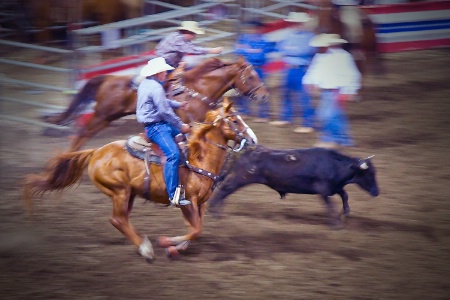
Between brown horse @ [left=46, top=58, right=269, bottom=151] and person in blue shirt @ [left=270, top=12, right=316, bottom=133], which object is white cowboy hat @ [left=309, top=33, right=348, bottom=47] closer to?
person in blue shirt @ [left=270, top=12, right=316, bottom=133]

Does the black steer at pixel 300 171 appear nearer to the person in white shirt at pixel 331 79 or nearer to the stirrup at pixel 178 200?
the stirrup at pixel 178 200

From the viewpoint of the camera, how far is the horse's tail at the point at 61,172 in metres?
7.59

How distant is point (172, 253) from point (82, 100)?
4147 mm

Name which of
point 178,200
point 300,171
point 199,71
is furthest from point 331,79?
point 178,200

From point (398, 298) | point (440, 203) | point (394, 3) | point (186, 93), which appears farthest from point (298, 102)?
point (398, 298)

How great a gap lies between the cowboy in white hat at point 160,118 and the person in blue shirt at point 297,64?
447 cm

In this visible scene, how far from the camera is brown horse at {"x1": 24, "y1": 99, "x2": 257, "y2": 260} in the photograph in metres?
7.34

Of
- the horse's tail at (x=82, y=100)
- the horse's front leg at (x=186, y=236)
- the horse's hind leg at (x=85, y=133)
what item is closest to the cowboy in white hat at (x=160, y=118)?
the horse's front leg at (x=186, y=236)

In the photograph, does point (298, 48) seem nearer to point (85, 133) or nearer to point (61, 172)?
point (85, 133)

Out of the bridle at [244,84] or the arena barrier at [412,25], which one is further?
the arena barrier at [412,25]

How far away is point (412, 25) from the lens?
16266 millimetres

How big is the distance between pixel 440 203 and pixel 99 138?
206 inches

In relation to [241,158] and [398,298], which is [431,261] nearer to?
[398,298]

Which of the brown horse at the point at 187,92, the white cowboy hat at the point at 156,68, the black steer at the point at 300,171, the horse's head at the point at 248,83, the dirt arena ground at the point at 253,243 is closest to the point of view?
the dirt arena ground at the point at 253,243
